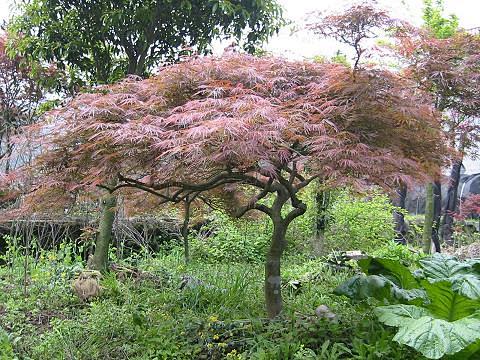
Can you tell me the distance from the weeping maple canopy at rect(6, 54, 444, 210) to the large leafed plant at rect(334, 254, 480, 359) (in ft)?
2.13

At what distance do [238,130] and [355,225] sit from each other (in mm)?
5191

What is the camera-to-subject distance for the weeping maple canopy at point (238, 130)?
2395 mm

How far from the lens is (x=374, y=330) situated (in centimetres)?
305

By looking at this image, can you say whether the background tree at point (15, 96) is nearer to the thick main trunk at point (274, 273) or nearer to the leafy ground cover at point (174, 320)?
the leafy ground cover at point (174, 320)

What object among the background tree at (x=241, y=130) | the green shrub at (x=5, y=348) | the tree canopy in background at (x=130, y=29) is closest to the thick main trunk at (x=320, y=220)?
the tree canopy in background at (x=130, y=29)

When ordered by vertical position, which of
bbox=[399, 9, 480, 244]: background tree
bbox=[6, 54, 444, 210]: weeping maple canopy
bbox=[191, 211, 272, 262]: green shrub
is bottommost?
bbox=[191, 211, 272, 262]: green shrub

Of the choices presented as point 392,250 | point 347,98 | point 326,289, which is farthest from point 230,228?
point 347,98

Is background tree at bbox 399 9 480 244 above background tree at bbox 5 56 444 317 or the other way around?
above

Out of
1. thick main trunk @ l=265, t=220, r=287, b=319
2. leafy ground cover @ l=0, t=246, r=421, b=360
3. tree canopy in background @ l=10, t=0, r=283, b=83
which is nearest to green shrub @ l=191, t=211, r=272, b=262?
leafy ground cover @ l=0, t=246, r=421, b=360

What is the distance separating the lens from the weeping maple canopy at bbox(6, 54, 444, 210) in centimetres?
239

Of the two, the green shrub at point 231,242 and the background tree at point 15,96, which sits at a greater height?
the background tree at point 15,96

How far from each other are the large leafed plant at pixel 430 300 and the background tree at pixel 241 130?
2.13 feet

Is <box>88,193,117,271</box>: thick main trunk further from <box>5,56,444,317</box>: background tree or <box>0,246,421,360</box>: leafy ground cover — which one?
<box>5,56,444,317</box>: background tree

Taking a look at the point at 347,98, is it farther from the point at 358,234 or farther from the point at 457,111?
the point at 358,234
